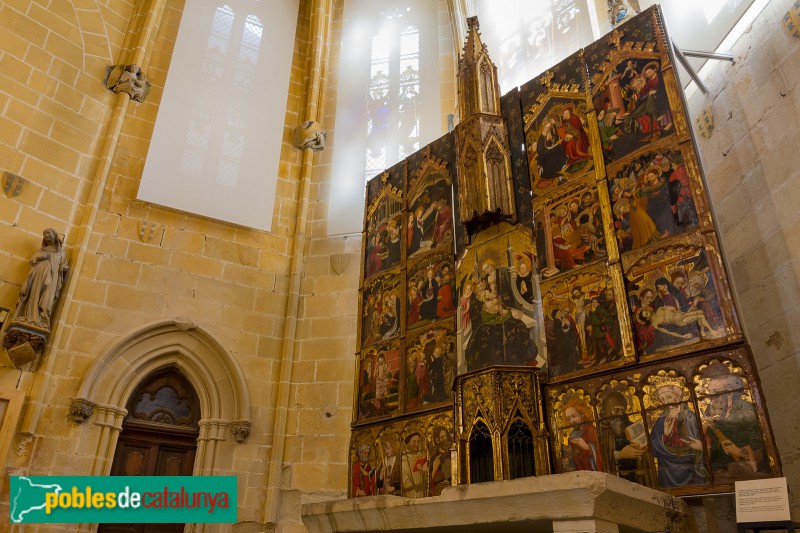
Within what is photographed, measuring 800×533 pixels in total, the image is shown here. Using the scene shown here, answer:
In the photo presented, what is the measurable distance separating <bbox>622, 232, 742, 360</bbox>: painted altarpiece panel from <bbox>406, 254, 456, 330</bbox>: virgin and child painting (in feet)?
7.06

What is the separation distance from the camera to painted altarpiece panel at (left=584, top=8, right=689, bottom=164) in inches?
236

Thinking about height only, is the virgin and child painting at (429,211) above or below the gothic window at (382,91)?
below

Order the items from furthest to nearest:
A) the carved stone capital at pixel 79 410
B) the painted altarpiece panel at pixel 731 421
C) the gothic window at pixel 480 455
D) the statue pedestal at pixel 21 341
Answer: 1. the carved stone capital at pixel 79 410
2. the statue pedestal at pixel 21 341
3. the gothic window at pixel 480 455
4. the painted altarpiece panel at pixel 731 421

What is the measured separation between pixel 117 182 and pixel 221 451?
409 centimetres

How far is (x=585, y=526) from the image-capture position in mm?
3842

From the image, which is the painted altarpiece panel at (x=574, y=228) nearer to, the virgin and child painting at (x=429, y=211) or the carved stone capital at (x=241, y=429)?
the virgin and child painting at (x=429, y=211)

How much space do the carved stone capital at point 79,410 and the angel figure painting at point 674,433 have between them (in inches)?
250

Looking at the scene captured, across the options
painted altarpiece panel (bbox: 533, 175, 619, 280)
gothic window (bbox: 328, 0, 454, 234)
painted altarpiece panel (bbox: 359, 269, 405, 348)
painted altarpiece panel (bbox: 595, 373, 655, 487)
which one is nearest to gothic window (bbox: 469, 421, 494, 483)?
painted altarpiece panel (bbox: 595, 373, 655, 487)

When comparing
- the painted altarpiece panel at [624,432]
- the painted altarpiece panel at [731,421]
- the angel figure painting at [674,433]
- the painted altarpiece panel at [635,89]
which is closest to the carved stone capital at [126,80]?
the painted altarpiece panel at [635,89]

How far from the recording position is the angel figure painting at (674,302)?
5.08 m

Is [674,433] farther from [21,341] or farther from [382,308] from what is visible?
[21,341]

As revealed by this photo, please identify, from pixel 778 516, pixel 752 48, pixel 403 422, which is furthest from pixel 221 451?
pixel 752 48

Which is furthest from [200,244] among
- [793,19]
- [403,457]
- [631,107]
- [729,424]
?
[793,19]

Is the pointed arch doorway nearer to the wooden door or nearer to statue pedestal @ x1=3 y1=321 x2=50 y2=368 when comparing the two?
the wooden door
